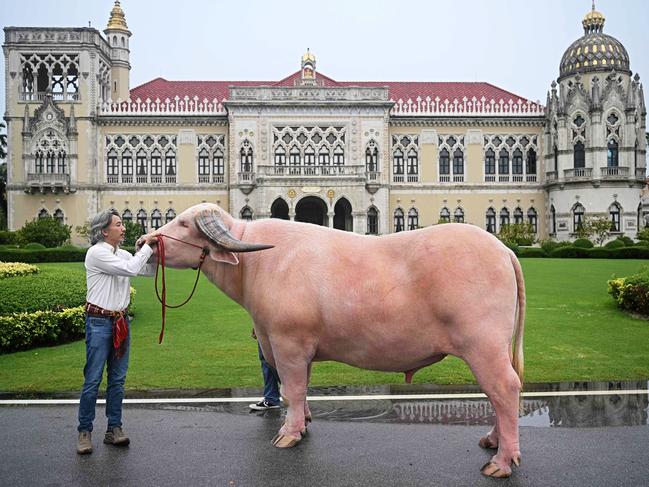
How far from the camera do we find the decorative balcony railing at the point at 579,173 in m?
45.5

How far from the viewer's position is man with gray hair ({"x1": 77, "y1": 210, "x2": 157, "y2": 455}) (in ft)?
18.8

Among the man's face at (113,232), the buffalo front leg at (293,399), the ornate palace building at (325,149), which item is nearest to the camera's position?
the buffalo front leg at (293,399)

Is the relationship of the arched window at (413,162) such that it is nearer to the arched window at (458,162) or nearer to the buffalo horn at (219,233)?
the arched window at (458,162)

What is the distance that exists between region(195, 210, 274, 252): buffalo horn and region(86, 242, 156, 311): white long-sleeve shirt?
1.85 ft

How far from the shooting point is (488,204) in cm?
4859

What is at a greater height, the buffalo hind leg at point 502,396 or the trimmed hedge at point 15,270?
the trimmed hedge at point 15,270

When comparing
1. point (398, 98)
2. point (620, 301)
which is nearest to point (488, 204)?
point (398, 98)

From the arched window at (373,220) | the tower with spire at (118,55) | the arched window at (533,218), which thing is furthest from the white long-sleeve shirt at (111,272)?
the tower with spire at (118,55)

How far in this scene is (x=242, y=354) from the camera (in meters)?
10.3

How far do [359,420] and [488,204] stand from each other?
44056 millimetres

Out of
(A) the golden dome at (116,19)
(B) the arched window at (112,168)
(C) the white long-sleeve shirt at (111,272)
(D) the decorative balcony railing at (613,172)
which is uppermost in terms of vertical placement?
(A) the golden dome at (116,19)

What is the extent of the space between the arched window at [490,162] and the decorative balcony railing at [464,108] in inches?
119

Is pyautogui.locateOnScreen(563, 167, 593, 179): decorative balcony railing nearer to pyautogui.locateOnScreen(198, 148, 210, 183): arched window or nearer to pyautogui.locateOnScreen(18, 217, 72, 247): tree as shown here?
pyautogui.locateOnScreen(198, 148, 210, 183): arched window

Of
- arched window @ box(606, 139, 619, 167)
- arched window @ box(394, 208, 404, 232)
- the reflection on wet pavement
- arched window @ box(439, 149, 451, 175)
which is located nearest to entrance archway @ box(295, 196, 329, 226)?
arched window @ box(394, 208, 404, 232)
